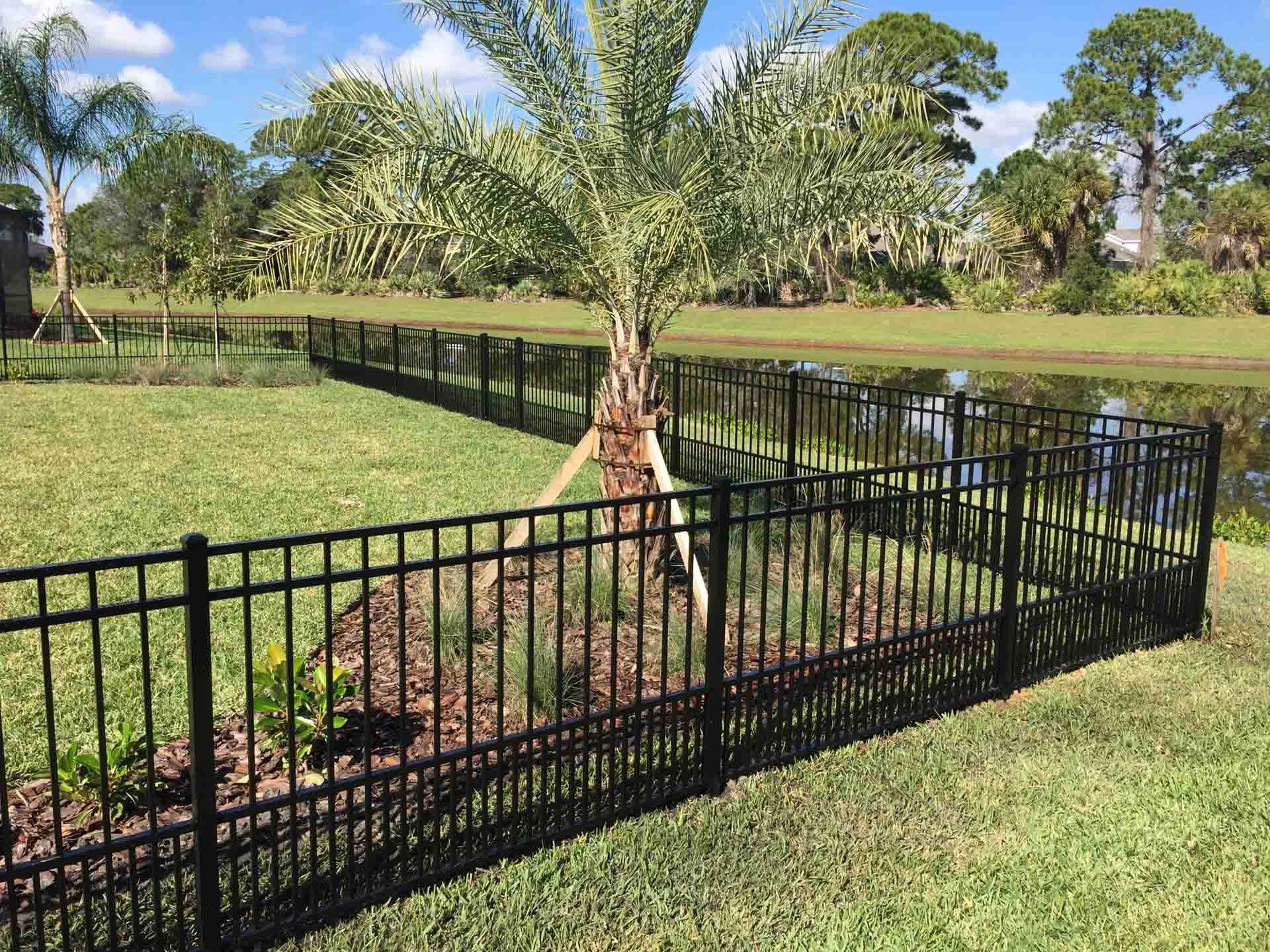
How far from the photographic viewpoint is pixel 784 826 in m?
4.41

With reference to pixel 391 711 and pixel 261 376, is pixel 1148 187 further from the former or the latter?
pixel 391 711

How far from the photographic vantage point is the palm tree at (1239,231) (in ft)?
158

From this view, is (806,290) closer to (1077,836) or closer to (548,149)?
(548,149)

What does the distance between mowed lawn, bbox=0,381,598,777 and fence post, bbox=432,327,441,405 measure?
0.44 meters

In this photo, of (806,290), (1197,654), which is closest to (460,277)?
(1197,654)

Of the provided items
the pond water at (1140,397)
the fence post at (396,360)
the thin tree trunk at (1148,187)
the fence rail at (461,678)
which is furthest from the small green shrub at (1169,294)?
the fence rail at (461,678)

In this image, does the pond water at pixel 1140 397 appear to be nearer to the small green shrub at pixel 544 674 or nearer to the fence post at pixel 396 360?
the fence post at pixel 396 360

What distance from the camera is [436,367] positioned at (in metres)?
18.1

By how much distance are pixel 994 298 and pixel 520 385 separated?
1381 inches

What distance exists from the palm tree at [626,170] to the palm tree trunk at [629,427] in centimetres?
2

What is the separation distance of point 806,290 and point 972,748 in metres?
46.3

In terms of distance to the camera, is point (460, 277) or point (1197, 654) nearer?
point (1197, 654)

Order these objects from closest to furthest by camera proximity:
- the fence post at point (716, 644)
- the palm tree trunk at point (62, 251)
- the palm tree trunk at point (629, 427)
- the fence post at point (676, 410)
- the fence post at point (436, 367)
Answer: the fence post at point (716, 644), the palm tree trunk at point (629, 427), the fence post at point (676, 410), the fence post at point (436, 367), the palm tree trunk at point (62, 251)

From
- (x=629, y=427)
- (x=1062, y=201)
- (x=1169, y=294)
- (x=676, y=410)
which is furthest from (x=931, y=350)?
(x=629, y=427)
